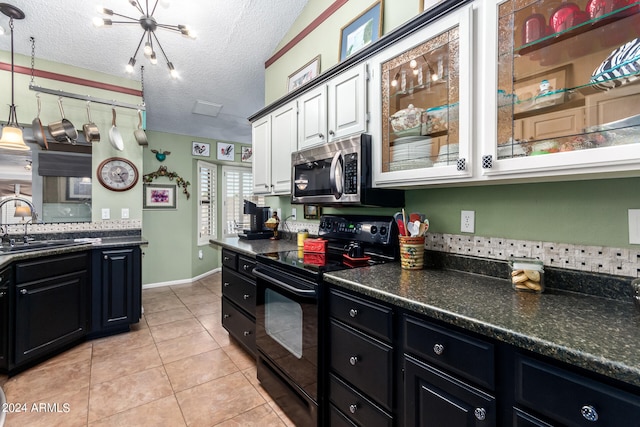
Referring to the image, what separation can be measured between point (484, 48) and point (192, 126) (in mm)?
4490

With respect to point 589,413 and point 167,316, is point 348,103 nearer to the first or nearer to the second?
point 589,413

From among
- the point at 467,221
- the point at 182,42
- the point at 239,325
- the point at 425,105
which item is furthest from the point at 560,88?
the point at 182,42

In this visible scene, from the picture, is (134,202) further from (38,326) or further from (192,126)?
→ (192,126)

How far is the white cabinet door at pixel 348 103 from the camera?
1.79m

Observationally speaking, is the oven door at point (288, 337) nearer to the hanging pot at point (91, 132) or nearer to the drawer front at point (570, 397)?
the drawer front at point (570, 397)

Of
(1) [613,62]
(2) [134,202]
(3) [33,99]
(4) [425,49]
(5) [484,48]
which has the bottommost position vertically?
(2) [134,202]

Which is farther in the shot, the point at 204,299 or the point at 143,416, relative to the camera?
the point at 204,299

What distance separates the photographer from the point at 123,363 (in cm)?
243

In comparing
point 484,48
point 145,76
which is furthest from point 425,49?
point 145,76

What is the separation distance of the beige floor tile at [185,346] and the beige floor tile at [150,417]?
1.98ft

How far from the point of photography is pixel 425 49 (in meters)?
1.47

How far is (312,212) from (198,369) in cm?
160

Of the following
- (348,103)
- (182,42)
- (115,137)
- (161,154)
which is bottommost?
(348,103)

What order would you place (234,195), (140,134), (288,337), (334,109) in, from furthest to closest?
1. (234,195)
2. (140,134)
3. (334,109)
4. (288,337)
